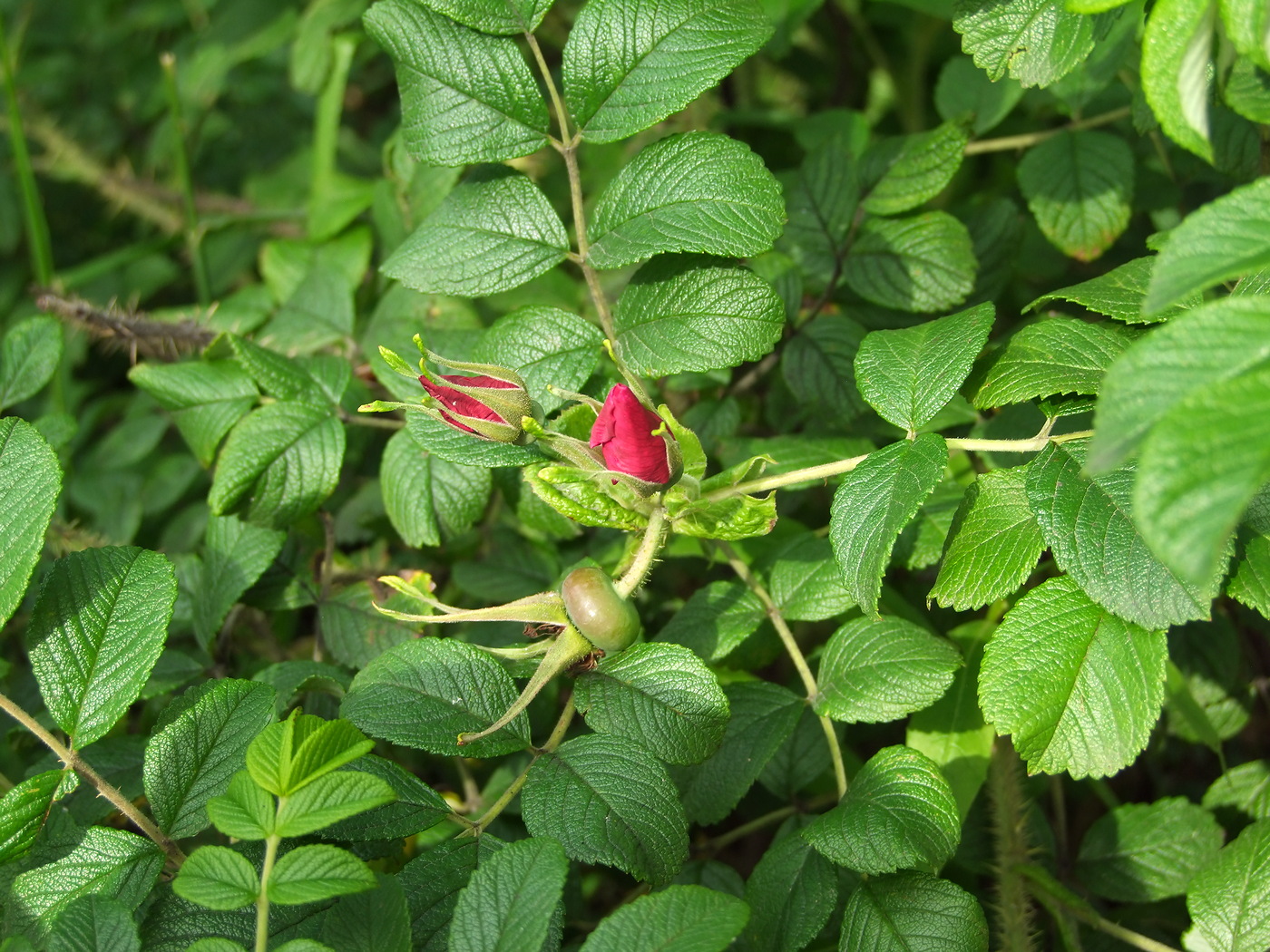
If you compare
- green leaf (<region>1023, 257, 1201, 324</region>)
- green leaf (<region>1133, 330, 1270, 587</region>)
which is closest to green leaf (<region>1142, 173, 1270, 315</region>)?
green leaf (<region>1133, 330, 1270, 587</region>)

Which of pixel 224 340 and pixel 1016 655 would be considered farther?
pixel 224 340

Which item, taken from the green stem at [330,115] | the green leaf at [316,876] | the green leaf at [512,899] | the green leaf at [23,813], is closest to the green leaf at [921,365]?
the green leaf at [512,899]

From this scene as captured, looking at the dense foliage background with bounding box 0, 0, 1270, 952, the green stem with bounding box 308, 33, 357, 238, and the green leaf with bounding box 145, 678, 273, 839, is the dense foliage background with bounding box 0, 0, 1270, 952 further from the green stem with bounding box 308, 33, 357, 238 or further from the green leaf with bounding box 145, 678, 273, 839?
the green stem with bounding box 308, 33, 357, 238

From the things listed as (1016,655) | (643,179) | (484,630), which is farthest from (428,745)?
(643,179)

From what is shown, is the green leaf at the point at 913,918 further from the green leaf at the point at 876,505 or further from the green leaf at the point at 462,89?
the green leaf at the point at 462,89

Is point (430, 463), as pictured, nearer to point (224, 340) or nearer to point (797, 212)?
point (224, 340)
